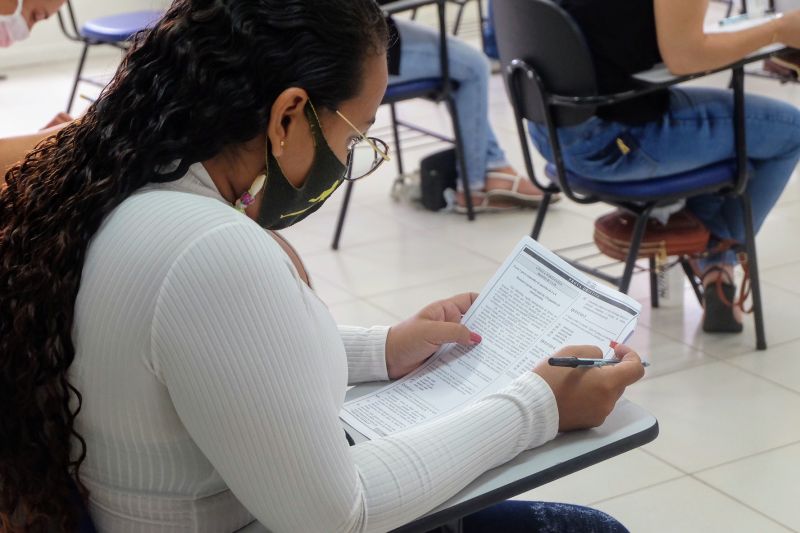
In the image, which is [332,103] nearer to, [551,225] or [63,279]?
Result: [63,279]

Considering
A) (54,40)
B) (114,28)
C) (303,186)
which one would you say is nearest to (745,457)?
(303,186)

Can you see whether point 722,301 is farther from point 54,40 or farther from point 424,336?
point 54,40

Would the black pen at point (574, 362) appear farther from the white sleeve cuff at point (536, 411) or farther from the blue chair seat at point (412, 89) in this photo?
the blue chair seat at point (412, 89)

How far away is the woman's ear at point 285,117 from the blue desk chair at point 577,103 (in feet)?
4.78

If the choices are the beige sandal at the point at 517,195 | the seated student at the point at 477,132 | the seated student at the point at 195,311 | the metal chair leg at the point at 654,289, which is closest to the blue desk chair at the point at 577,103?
the metal chair leg at the point at 654,289

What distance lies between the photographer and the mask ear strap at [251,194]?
3.42 feet

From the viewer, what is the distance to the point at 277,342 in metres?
→ 0.93

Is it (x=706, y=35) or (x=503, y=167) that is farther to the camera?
(x=503, y=167)

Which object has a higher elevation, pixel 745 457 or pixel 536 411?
pixel 536 411

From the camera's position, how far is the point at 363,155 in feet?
4.60

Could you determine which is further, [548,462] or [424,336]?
[424,336]

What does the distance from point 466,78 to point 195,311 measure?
2.93 m

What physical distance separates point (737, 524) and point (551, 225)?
1.74 m

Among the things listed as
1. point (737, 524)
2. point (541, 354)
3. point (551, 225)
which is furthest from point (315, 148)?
point (551, 225)
